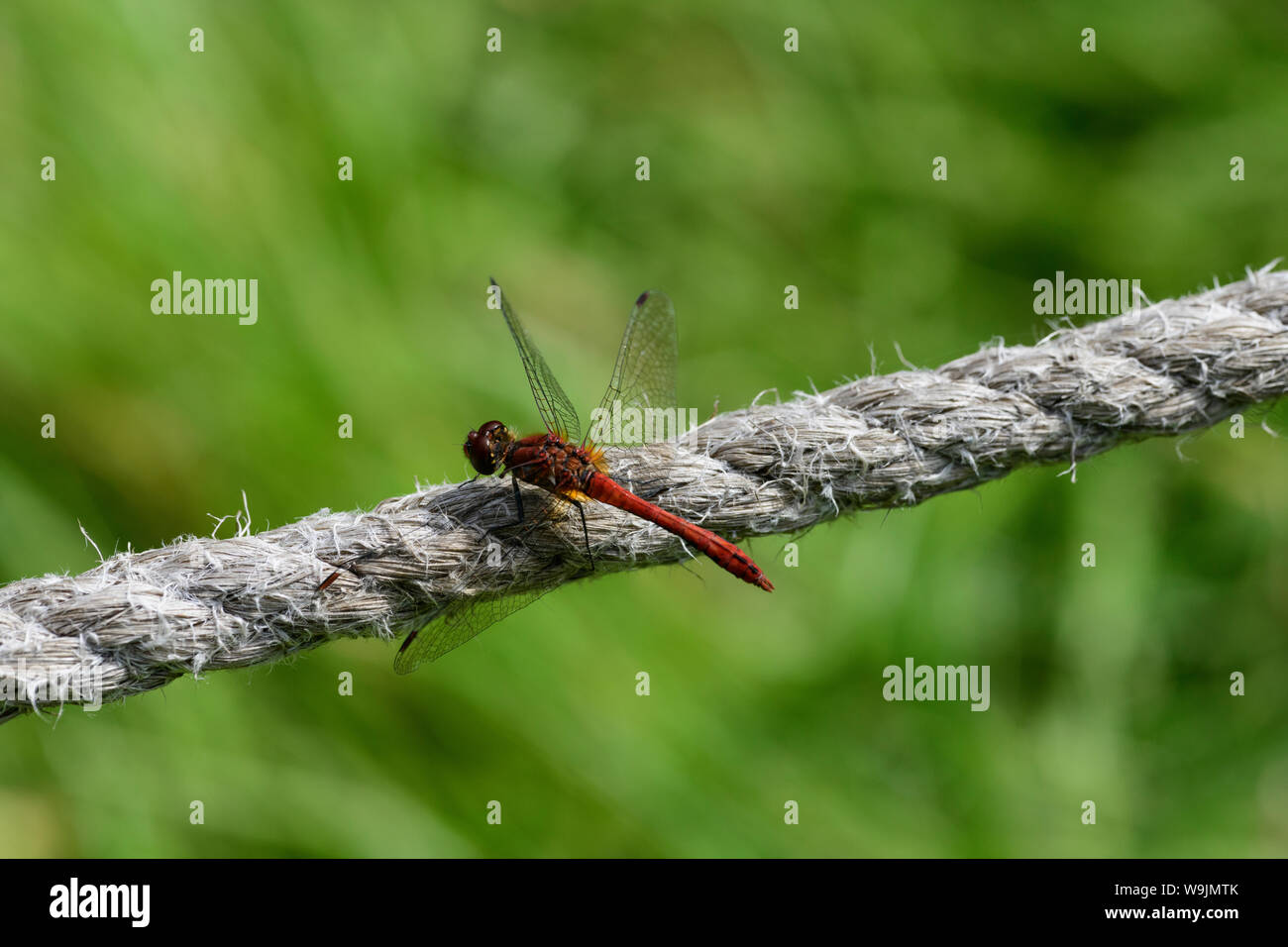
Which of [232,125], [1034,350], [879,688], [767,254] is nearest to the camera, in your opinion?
[1034,350]

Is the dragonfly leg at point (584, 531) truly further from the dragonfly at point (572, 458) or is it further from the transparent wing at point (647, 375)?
the transparent wing at point (647, 375)

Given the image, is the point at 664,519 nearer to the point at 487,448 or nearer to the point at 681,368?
the point at 487,448

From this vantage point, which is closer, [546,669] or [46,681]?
[46,681]

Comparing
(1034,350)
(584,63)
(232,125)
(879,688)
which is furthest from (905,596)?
(232,125)

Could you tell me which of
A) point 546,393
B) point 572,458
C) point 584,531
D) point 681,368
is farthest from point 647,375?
point 681,368

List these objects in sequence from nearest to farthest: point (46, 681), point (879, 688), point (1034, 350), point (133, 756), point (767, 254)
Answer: point (46, 681)
point (1034, 350)
point (133, 756)
point (879, 688)
point (767, 254)
